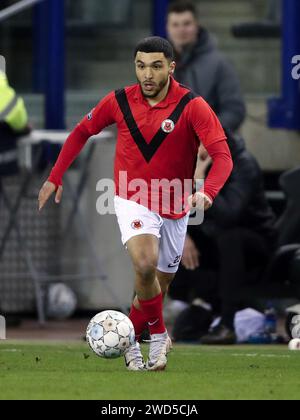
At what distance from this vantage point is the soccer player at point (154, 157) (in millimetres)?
9102

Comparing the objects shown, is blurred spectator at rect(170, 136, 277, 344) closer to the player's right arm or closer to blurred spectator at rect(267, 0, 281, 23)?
the player's right arm

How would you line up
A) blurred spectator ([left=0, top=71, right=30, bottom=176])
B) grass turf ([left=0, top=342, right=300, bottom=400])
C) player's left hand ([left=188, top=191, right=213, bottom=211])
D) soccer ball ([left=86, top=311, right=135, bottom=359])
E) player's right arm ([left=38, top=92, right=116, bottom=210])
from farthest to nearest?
blurred spectator ([left=0, top=71, right=30, bottom=176]) < player's right arm ([left=38, top=92, right=116, bottom=210]) < soccer ball ([left=86, top=311, right=135, bottom=359]) < player's left hand ([left=188, top=191, right=213, bottom=211]) < grass turf ([left=0, top=342, right=300, bottom=400])

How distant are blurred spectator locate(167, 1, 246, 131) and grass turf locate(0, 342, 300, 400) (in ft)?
8.21

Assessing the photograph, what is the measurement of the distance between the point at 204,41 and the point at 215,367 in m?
4.10

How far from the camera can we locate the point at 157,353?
9.18 meters

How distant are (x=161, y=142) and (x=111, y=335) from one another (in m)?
1.16

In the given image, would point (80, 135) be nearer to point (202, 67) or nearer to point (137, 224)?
point (137, 224)

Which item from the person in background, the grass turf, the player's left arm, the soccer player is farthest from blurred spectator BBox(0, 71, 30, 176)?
the player's left arm

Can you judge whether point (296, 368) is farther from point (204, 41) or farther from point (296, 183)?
point (204, 41)

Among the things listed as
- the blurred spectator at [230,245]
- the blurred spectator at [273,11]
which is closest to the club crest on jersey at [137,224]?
the blurred spectator at [230,245]

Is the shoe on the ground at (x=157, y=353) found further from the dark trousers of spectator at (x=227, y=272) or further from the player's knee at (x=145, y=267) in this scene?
the dark trousers of spectator at (x=227, y=272)

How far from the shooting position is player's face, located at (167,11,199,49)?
506 inches

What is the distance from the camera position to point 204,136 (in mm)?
9125

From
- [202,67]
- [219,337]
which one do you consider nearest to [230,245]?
[219,337]
